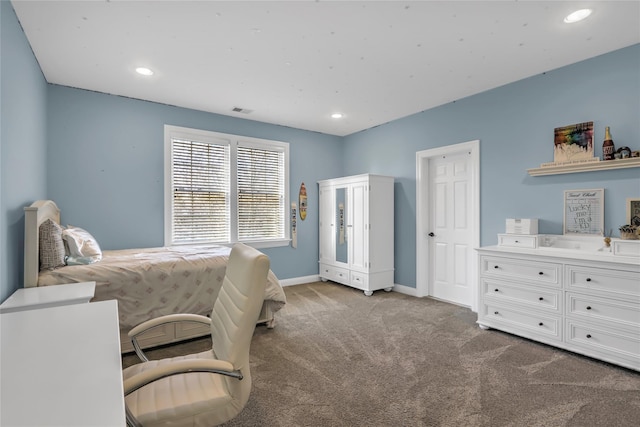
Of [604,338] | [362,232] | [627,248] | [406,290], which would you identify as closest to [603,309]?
[604,338]

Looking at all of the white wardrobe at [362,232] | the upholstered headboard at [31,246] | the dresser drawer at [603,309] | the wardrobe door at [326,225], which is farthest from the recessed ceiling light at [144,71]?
the dresser drawer at [603,309]

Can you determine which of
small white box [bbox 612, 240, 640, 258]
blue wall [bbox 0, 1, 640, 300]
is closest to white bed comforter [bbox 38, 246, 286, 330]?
blue wall [bbox 0, 1, 640, 300]

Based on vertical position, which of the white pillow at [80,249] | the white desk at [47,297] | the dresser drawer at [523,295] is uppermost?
the white pillow at [80,249]

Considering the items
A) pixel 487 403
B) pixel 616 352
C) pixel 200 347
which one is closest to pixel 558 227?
pixel 616 352

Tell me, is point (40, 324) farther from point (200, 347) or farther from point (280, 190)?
point (280, 190)

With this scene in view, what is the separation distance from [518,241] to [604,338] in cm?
102

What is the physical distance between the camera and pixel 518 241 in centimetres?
329

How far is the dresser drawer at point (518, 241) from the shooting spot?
3.15 m

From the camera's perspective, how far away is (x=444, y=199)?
4.47m

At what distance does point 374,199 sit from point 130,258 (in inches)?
123

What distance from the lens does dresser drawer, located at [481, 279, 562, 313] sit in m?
2.87

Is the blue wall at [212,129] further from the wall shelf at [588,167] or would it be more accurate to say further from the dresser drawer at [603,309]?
the dresser drawer at [603,309]

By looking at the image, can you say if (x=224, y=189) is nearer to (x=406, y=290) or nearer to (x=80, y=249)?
(x=80, y=249)

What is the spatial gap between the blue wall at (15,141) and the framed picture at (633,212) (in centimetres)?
470
